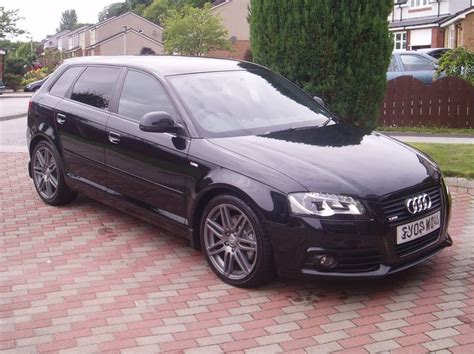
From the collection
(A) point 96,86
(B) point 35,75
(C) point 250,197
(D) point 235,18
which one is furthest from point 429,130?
(D) point 235,18

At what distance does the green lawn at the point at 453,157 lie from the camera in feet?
25.4

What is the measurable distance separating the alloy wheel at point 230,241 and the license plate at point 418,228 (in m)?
1.00

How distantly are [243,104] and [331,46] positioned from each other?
336 centimetres

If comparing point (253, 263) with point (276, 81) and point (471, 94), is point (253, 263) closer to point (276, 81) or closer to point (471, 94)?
point (276, 81)

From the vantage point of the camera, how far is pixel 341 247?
13.6ft

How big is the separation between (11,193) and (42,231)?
191 centimetres

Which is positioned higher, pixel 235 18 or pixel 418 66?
pixel 235 18

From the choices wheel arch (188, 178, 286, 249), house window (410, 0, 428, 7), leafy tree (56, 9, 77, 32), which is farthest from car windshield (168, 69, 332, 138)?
leafy tree (56, 9, 77, 32)

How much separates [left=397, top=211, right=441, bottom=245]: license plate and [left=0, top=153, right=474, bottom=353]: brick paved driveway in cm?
42

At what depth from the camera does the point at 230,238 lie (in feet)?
15.3

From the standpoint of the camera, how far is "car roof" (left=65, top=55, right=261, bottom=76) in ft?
18.6

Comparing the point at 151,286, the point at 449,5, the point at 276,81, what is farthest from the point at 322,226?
the point at 449,5

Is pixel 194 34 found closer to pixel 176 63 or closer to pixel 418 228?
pixel 176 63

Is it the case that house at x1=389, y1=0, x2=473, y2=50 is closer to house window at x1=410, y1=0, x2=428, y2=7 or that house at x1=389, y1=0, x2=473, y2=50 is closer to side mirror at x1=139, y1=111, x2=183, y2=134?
house window at x1=410, y1=0, x2=428, y2=7
